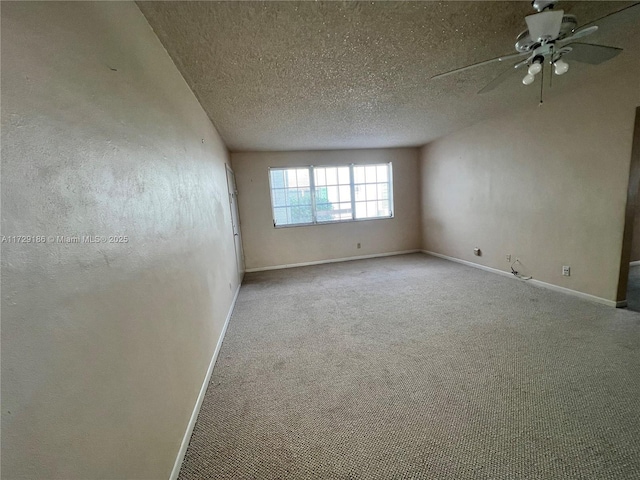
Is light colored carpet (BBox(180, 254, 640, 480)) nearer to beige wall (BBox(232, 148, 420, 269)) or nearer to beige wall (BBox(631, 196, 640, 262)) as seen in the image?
beige wall (BBox(631, 196, 640, 262))

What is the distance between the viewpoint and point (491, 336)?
2.23 metres

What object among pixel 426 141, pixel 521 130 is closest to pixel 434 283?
pixel 521 130

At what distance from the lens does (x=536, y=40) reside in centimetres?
144

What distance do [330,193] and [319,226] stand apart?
30.0 inches

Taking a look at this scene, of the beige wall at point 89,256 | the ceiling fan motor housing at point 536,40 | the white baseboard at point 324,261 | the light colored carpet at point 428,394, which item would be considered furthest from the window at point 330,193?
the ceiling fan motor housing at point 536,40

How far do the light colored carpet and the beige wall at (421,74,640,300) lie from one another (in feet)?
1.92

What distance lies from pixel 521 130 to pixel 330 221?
11.3 feet

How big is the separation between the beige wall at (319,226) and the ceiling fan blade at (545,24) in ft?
13.2

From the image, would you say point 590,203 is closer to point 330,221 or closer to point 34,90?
point 330,221

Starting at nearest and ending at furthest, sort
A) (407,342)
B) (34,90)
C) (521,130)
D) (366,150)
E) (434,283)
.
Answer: (34,90)
(407,342)
(521,130)
(434,283)
(366,150)

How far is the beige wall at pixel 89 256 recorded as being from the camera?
57 cm

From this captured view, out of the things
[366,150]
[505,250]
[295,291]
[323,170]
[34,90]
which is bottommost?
[295,291]

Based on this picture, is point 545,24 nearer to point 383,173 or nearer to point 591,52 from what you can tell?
point 591,52

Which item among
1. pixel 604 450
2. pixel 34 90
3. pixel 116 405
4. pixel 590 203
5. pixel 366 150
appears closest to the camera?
pixel 34 90
